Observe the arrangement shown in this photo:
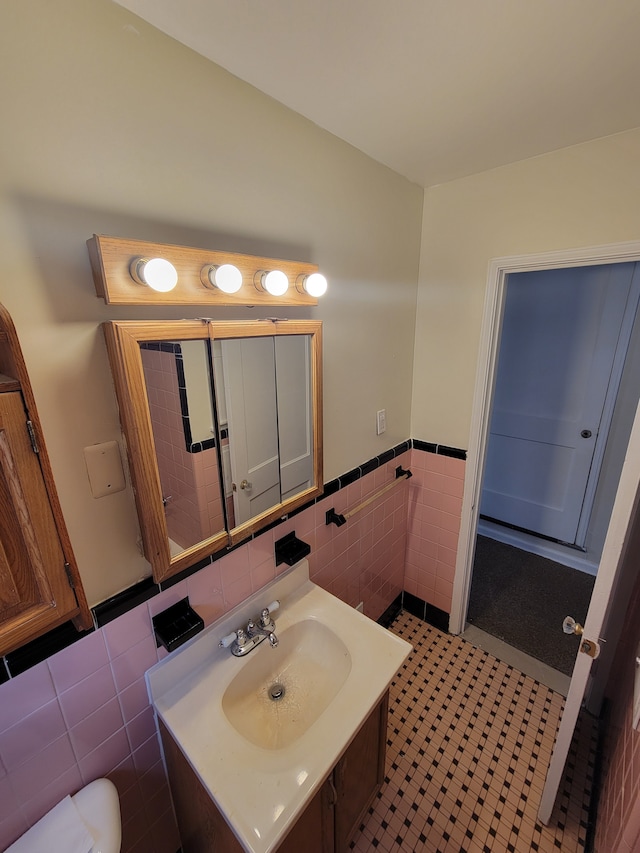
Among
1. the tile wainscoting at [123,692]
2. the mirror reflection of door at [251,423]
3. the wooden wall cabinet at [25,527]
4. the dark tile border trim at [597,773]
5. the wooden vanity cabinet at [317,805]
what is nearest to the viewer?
the wooden wall cabinet at [25,527]

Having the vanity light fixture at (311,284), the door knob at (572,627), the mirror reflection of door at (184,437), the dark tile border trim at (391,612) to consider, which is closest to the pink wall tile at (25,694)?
the mirror reflection of door at (184,437)

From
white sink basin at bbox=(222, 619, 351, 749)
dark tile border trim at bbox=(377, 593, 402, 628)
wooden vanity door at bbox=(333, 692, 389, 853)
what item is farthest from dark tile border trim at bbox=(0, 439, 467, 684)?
dark tile border trim at bbox=(377, 593, 402, 628)

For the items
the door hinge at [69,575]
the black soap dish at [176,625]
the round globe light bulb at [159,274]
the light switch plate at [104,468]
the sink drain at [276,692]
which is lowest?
the sink drain at [276,692]

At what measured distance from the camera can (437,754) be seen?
1576mm

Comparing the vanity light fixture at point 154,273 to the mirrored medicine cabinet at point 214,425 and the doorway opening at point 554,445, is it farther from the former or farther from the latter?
the doorway opening at point 554,445

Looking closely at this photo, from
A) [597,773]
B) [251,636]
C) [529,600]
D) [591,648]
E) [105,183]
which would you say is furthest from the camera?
[529,600]

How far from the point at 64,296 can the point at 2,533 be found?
0.47m

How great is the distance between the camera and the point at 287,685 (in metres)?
1.23

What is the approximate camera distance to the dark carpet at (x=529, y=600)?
6.81 feet

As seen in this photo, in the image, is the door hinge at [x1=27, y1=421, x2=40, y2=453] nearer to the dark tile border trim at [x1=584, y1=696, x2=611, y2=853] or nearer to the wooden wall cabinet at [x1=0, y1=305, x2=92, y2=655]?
the wooden wall cabinet at [x1=0, y1=305, x2=92, y2=655]

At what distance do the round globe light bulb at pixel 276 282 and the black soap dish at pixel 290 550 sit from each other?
0.86 metres

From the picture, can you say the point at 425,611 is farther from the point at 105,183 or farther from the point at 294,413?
the point at 105,183

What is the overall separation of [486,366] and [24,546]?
5.73ft

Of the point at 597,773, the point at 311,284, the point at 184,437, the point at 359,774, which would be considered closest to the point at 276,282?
the point at 311,284
